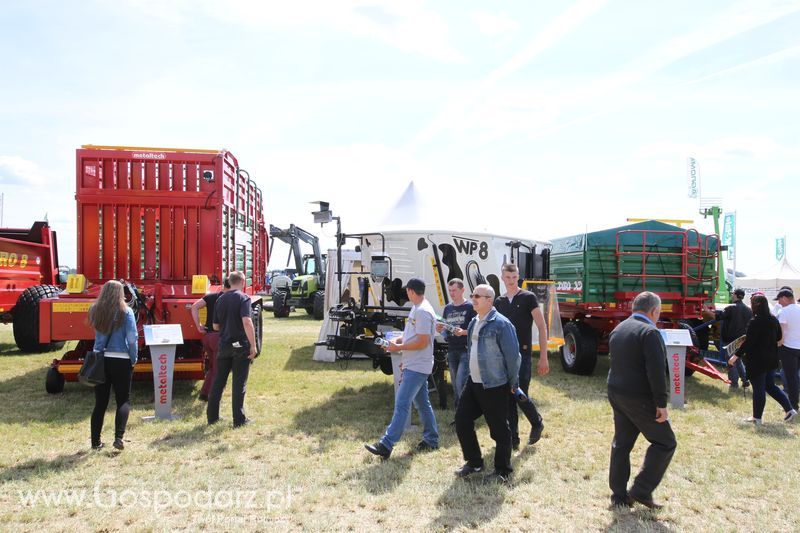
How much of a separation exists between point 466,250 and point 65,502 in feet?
21.1

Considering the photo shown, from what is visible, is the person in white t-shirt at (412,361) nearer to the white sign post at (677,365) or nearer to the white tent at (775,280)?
the white sign post at (677,365)

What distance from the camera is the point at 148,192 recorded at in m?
8.06

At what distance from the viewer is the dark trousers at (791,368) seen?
264 inches

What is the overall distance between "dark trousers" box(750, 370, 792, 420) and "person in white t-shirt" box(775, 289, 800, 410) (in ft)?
0.79

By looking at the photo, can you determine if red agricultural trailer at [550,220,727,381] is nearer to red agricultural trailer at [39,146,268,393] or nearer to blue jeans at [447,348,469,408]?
blue jeans at [447,348,469,408]

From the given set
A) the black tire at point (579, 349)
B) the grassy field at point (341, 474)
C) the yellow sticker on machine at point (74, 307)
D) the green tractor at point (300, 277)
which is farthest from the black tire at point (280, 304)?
the yellow sticker on machine at point (74, 307)

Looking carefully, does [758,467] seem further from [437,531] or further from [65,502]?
[65,502]

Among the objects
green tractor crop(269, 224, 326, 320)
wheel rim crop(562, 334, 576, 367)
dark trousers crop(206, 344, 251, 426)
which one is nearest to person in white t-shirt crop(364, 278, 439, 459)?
dark trousers crop(206, 344, 251, 426)

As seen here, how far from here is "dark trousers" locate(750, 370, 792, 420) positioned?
638 centimetres

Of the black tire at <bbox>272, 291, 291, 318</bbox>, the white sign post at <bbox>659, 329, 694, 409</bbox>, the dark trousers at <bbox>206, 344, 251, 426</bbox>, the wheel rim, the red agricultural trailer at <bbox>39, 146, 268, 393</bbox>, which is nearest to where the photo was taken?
the dark trousers at <bbox>206, 344, 251, 426</bbox>

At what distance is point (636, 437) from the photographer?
3.99 meters

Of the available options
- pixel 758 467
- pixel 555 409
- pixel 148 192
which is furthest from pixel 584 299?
pixel 148 192

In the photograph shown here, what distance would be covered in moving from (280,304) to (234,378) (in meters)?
15.3

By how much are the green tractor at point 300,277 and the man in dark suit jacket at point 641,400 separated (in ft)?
56.4
